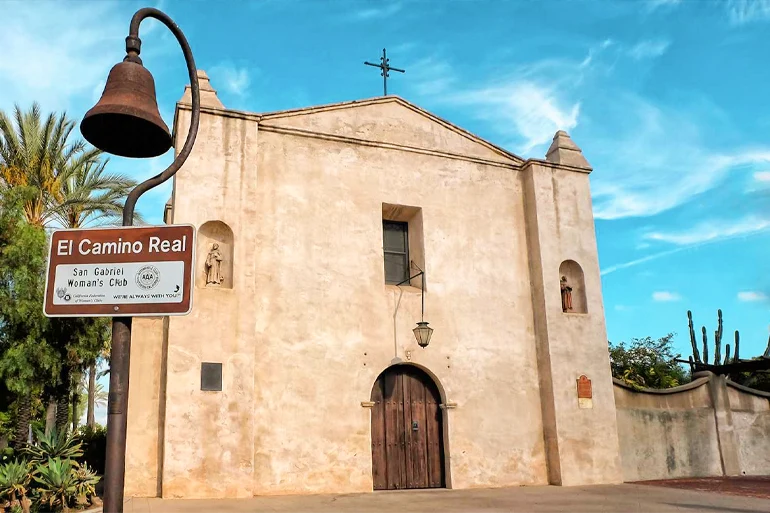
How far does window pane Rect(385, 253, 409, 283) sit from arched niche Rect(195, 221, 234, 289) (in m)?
3.45

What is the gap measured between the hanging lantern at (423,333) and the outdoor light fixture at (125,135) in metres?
7.81

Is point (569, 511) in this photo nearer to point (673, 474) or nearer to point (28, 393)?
point (673, 474)

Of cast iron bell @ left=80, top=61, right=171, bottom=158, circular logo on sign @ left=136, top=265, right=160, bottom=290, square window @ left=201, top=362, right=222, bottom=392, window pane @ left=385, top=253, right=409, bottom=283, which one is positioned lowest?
square window @ left=201, top=362, right=222, bottom=392

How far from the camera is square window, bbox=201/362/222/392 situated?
11117mm

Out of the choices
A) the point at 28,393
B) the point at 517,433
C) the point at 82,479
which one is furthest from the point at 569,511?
the point at 28,393

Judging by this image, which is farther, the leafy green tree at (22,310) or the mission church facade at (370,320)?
the leafy green tree at (22,310)

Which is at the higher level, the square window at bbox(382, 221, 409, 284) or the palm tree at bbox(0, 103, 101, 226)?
the palm tree at bbox(0, 103, 101, 226)

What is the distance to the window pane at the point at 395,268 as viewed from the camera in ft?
46.0

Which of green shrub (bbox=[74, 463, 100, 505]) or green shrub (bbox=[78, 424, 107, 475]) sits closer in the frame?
green shrub (bbox=[74, 463, 100, 505])

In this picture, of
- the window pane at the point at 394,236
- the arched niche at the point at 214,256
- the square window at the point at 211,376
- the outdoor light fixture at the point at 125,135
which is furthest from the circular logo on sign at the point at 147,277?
the window pane at the point at 394,236

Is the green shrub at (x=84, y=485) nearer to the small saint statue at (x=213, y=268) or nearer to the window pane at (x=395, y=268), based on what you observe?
the small saint statue at (x=213, y=268)

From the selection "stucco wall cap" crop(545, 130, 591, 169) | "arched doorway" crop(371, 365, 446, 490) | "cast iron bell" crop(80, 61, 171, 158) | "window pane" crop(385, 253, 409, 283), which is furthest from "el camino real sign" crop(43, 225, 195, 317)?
"stucco wall cap" crop(545, 130, 591, 169)

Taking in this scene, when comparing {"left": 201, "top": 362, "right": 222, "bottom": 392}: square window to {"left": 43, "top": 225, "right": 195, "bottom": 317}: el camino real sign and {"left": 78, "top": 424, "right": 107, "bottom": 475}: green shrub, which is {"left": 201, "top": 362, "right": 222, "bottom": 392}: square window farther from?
{"left": 43, "top": 225, "right": 195, "bottom": 317}: el camino real sign

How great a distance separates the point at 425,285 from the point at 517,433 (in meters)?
3.51
